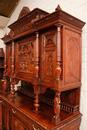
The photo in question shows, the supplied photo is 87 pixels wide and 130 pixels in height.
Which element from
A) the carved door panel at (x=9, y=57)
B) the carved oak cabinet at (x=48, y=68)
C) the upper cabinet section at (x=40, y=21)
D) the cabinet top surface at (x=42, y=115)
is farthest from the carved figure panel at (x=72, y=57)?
the carved door panel at (x=9, y=57)

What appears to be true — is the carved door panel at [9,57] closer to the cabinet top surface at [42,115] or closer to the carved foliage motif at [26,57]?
the carved foliage motif at [26,57]

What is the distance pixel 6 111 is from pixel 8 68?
718 mm

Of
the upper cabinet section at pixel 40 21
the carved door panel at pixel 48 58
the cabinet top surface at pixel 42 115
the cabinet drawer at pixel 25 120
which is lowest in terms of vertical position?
the cabinet drawer at pixel 25 120

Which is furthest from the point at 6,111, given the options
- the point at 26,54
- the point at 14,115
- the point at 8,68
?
the point at 26,54

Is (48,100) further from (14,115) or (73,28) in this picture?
(73,28)

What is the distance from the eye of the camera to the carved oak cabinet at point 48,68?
4.52ft

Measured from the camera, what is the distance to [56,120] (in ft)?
4.55

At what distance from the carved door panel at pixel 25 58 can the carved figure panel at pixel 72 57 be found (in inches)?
19.2

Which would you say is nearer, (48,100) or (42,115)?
(42,115)

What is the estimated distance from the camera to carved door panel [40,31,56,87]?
1.44m

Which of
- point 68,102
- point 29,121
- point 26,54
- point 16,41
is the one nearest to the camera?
point 29,121

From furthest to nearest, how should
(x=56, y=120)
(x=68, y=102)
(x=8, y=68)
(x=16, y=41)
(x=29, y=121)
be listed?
(x=8, y=68)
(x=16, y=41)
(x=68, y=102)
(x=29, y=121)
(x=56, y=120)

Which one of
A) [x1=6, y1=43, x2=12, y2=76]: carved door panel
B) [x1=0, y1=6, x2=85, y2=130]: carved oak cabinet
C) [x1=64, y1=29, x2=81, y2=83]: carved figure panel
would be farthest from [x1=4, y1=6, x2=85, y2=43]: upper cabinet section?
[x1=6, y1=43, x2=12, y2=76]: carved door panel

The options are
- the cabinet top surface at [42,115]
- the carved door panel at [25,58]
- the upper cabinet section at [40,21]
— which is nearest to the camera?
the upper cabinet section at [40,21]
